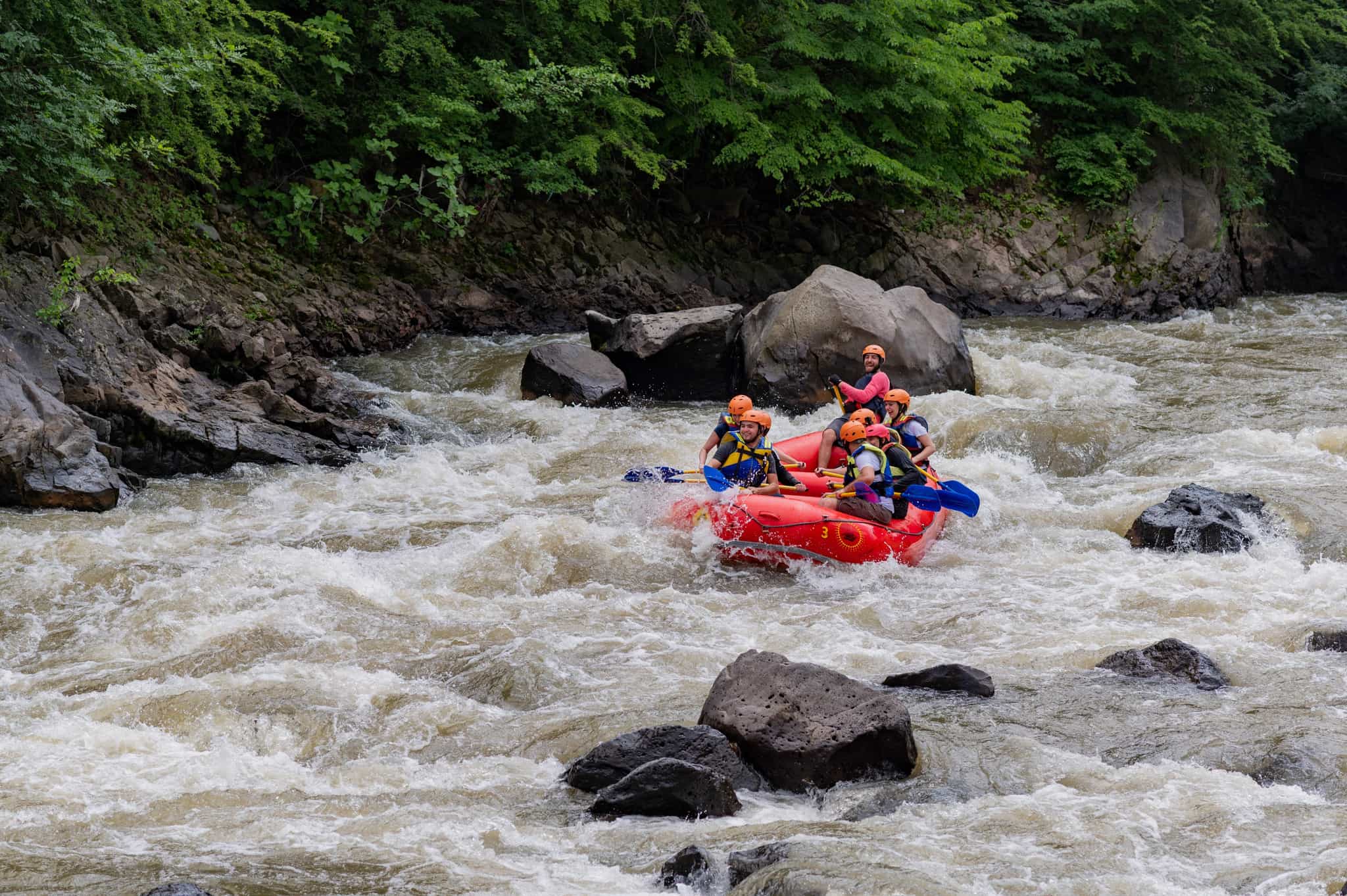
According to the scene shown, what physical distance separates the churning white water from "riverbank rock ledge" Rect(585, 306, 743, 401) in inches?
56.5

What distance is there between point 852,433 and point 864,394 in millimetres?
1793

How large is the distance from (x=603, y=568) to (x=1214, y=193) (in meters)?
15.6

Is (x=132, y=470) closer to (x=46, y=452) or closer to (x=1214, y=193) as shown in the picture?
(x=46, y=452)

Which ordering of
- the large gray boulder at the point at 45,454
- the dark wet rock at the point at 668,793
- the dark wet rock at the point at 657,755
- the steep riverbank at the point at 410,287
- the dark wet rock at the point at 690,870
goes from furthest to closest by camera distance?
1. the steep riverbank at the point at 410,287
2. the large gray boulder at the point at 45,454
3. the dark wet rock at the point at 657,755
4. the dark wet rock at the point at 668,793
5. the dark wet rock at the point at 690,870

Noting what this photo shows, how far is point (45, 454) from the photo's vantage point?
8.66 meters

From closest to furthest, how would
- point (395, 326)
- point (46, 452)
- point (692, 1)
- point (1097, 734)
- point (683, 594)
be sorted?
1. point (1097, 734)
2. point (683, 594)
3. point (46, 452)
4. point (395, 326)
5. point (692, 1)

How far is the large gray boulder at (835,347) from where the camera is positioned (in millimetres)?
12133

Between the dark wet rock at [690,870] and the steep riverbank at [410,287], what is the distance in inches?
238

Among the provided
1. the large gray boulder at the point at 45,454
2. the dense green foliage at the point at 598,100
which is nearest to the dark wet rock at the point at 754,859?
the large gray boulder at the point at 45,454

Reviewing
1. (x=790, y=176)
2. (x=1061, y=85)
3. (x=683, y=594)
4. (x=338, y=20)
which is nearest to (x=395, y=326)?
(x=338, y=20)

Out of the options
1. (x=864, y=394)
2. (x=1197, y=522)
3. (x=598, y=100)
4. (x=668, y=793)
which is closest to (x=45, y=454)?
(x=668, y=793)

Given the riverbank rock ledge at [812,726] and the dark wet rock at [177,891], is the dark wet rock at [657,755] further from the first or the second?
the dark wet rock at [177,891]

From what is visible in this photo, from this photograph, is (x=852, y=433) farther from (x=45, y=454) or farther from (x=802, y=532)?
(x=45, y=454)

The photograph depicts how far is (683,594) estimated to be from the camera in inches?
299
